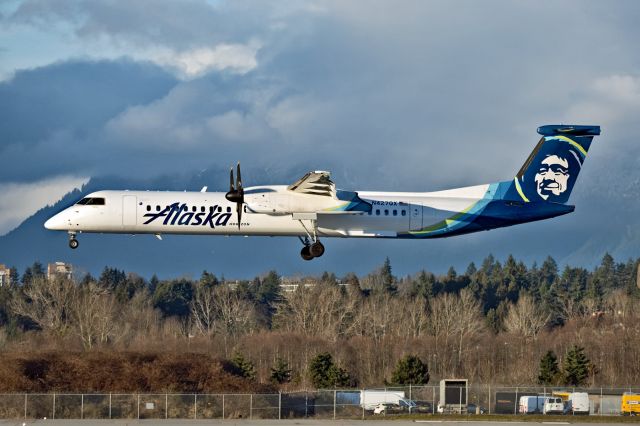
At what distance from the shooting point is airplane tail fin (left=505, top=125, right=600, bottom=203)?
6250cm

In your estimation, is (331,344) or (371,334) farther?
(371,334)

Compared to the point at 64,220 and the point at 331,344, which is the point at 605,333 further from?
the point at 64,220

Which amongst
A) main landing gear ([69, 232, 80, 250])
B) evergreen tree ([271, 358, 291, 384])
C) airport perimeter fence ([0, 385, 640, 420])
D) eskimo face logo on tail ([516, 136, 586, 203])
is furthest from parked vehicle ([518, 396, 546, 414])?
evergreen tree ([271, 358, 291, 384])

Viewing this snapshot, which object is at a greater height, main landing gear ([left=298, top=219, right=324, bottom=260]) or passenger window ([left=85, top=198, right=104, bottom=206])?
passenger window ([left=85, top=198, right=104, bottom=206])

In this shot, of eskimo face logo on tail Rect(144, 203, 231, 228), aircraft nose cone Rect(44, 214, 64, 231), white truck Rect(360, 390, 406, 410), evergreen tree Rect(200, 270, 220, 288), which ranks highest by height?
eskimo face logo on tail Rect(144, 203, 231, 228)

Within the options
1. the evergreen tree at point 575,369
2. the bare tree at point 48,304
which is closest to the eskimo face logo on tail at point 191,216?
the evergreen tree at point 575,369

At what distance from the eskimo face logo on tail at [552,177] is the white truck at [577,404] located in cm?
1312

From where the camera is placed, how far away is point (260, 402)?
62.7 m

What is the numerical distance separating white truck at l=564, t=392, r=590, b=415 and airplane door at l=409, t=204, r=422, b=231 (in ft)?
50.9

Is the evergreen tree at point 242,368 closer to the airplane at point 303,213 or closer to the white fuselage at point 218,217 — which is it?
the airplane at point 303,213

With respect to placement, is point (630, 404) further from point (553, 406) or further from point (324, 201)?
point (324, 201)

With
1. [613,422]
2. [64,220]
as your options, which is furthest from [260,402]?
[613,422]

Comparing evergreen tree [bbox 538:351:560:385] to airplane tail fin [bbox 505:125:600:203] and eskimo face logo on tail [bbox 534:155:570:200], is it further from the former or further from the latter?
eskimo face logo on tail [bbox 534:155:570:200]

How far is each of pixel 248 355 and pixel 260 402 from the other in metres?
50.3
